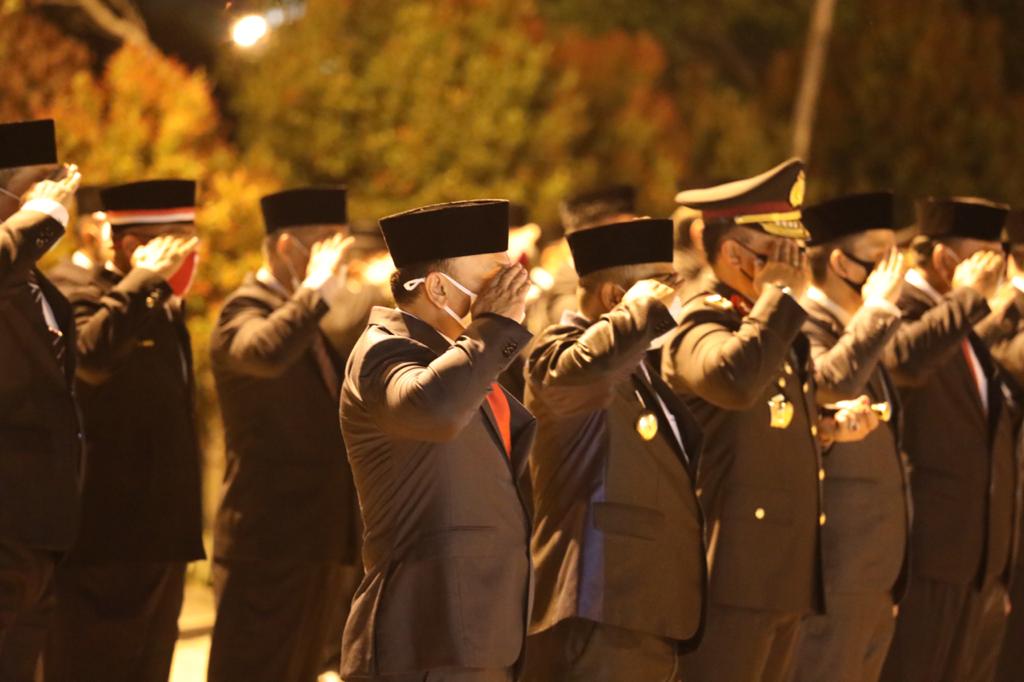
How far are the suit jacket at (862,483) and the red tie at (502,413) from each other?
1.91m

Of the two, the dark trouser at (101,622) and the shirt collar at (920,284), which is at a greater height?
the shirt collar at (920,284)

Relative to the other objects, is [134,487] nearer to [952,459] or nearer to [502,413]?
[502,413]

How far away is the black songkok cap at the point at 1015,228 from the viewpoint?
366 inches

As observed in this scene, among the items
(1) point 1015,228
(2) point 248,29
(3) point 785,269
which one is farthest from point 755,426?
(1) point 1015,228

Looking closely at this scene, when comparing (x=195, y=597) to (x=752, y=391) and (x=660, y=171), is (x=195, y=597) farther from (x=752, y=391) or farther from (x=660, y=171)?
(x=660, y=171)

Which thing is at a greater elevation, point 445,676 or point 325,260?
point 325,260

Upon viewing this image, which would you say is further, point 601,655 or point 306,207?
point 306,207

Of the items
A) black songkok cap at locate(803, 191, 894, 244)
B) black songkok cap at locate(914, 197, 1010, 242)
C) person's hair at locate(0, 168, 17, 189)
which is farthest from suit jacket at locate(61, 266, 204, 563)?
black songkok cap at locate(914, 197, 1010, 242)

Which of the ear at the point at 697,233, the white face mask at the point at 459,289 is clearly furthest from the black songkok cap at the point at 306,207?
the white face mask at the point at 459,289

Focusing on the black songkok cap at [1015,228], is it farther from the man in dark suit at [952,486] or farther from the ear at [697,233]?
the ear at [697,233]

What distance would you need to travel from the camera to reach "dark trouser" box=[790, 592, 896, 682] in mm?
6605

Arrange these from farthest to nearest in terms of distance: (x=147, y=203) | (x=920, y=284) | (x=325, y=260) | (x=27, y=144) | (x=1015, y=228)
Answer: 1. (x=1015, y=228)
2. (x=920, y=284)
3. (x=325, y=260)
4. (x=147, y=203)
5. (x=27, y=144)

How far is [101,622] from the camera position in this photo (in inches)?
265

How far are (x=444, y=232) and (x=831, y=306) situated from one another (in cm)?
265
